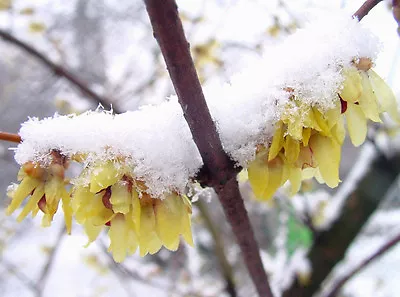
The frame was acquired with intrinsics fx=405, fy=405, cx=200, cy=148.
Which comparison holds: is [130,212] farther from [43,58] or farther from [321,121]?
[43,58]

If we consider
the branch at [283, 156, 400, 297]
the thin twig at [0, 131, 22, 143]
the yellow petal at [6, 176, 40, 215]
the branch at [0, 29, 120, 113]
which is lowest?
the branch at [283, 156, 400, 297]

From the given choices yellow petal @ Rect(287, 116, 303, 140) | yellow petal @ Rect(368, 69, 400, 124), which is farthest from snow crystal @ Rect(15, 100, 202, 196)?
yellow petal @ Rect(368, 69, 400, 124)

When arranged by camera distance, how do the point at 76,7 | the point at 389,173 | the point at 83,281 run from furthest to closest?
the point at 83,281, the point at 76,7, the point at 389,173

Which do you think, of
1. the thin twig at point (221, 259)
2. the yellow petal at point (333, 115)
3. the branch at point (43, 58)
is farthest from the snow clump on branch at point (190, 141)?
the thin twig at point (221, 259)

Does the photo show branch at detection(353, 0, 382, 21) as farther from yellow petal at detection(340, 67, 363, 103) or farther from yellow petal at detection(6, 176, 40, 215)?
yellow petal at detection(6, 176, 40, 215)

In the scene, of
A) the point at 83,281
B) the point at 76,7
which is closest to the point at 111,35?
the point at 76,7

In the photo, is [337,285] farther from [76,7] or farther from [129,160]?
[76,7]

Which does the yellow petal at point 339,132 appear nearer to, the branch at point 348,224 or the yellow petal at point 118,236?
the yellow petal at point 118,236

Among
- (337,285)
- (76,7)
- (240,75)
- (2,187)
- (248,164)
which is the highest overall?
(76,7)
